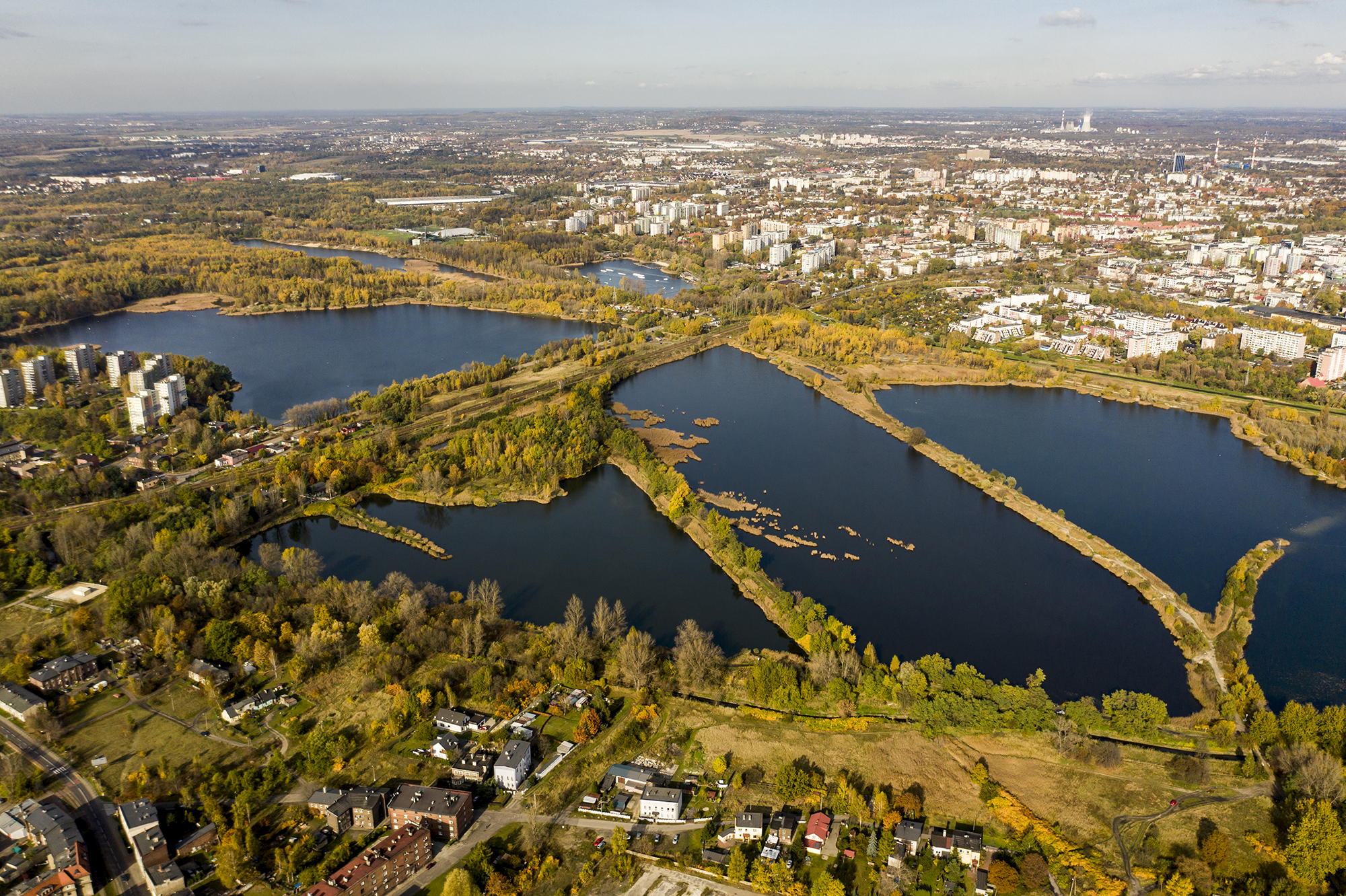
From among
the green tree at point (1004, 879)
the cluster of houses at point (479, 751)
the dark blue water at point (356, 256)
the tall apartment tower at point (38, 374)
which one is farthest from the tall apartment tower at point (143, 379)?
the green tree at point (1004, 879)

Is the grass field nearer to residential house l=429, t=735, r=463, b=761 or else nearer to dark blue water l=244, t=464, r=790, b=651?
residential house l=429, t=735, r=463, b=761

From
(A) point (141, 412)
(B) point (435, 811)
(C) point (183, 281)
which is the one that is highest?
(C) point (183, 281)

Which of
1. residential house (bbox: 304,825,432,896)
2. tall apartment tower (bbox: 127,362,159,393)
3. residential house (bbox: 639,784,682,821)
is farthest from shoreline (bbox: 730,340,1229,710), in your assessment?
tall apartment tower (bbox: 127,362,159,393)

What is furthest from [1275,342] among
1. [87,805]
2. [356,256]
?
[356,256]

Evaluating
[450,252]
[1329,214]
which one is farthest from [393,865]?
[1329,214]

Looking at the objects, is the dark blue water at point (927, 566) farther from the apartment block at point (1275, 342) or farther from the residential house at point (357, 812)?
Result: the apartment block at point (1275, 342)

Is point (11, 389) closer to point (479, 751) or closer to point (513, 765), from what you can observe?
point (479, 751)
